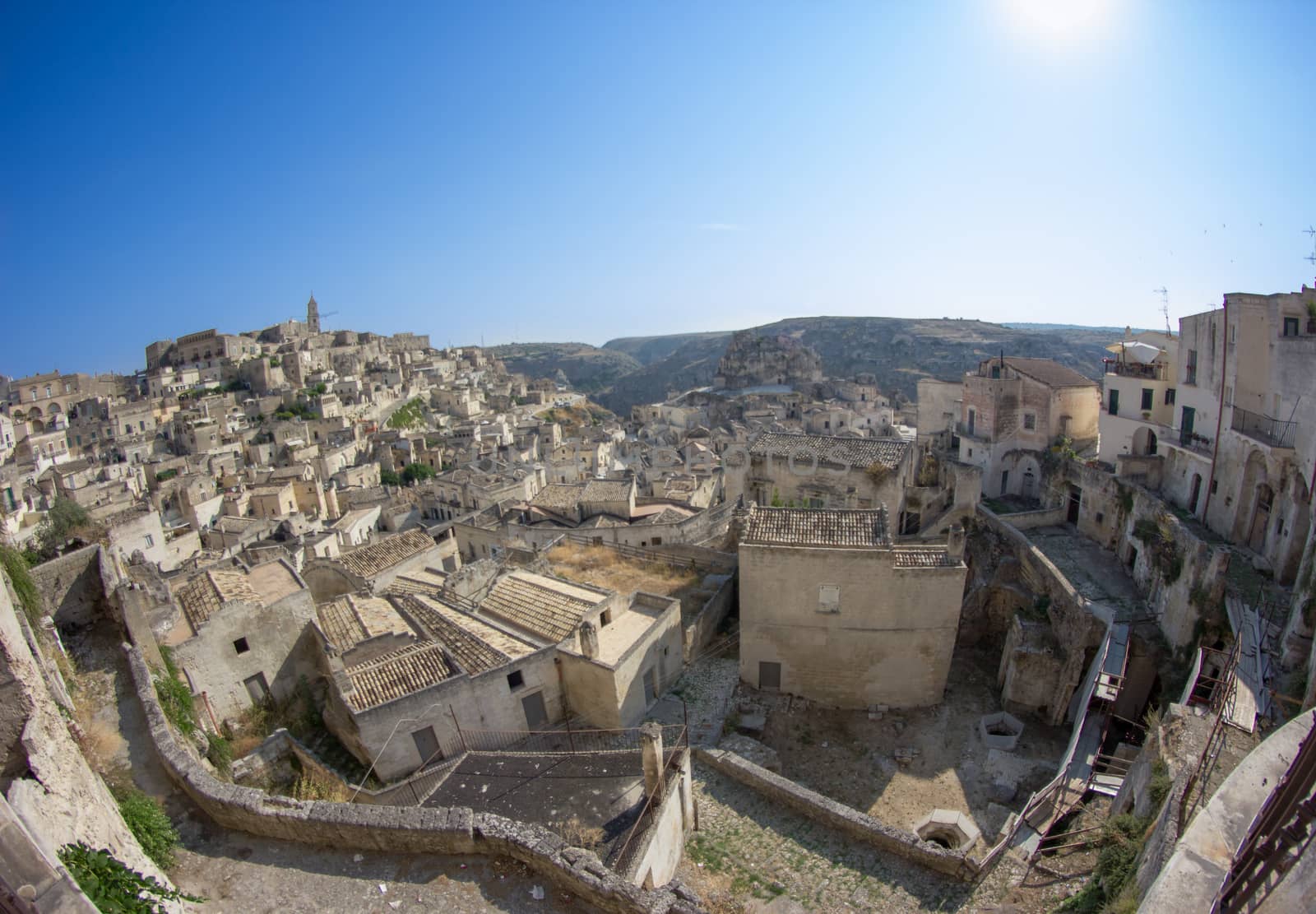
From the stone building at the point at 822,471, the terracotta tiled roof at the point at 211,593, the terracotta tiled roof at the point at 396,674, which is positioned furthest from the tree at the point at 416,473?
the terracotta tiled roof at the point at 396,674

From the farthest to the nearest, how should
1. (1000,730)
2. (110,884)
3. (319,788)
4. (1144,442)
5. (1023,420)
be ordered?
(1023,420) → (1144,442) → (1000,730) → (319,788) → (110,884)

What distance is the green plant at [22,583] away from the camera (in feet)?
33.4

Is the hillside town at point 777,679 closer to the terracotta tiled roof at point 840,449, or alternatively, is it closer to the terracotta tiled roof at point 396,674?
the terracotta tiled roof at point 396,674

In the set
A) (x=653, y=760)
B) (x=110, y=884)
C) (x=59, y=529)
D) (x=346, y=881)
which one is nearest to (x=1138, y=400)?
(x=653, y=760)

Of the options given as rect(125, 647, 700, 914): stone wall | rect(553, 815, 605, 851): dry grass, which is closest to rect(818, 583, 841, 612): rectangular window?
rect(553, 815, 605, 851): dry grass

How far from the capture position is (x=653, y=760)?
31.7ft

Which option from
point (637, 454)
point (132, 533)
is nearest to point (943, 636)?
point (132, 533)

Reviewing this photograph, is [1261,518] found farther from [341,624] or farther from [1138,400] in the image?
[341,624]

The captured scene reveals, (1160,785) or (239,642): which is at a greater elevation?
(239,642)

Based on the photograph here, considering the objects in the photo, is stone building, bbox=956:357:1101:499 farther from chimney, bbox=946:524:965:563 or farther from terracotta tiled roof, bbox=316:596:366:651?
terracotta tiled roof, bbox=316:596:366:651

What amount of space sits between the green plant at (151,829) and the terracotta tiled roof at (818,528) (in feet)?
39.1

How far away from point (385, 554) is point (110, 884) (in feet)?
52.8

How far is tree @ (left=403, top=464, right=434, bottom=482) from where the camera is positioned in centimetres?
5812

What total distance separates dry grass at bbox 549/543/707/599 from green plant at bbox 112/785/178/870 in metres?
13.1
